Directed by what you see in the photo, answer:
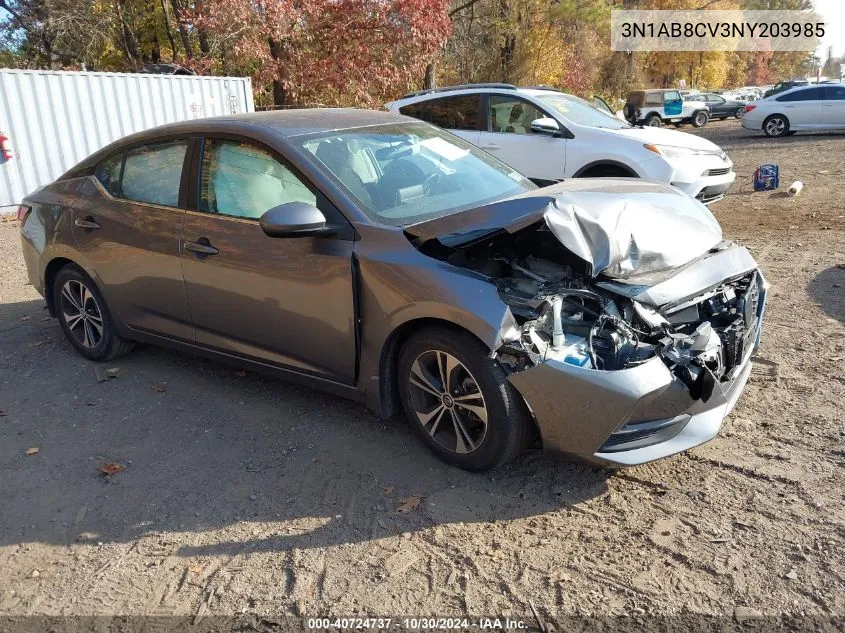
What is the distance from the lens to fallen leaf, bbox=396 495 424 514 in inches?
134

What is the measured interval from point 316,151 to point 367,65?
16.6 m

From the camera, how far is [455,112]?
32.5 ft


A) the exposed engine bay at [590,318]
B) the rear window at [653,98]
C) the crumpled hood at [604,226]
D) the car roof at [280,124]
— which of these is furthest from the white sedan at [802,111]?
the exposed engine bay at [590,318]

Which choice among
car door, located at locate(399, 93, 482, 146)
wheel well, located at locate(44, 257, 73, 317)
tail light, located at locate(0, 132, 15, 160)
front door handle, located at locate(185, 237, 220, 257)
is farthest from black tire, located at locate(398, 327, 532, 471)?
tail light, located at locate(0, 132, 15, 160)

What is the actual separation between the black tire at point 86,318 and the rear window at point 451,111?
5.77m

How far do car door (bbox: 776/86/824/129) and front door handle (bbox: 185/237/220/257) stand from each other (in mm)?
21983

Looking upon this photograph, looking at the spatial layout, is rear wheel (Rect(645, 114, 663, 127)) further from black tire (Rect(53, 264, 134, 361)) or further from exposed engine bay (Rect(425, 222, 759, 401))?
exposed engine bay (Rect(425, 222, 759, 401))

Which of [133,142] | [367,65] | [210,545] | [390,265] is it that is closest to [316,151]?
[390,265]

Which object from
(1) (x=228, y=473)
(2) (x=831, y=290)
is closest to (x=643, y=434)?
(1) (x=228, y=473)

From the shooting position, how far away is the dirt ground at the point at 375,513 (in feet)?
9.25

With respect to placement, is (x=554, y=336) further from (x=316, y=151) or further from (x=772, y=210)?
(x=772, y=210)

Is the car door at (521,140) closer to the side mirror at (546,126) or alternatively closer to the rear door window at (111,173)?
the side mirror at (546,126)

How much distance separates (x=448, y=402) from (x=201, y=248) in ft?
6.11

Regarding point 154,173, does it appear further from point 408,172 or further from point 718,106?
point 718,106
